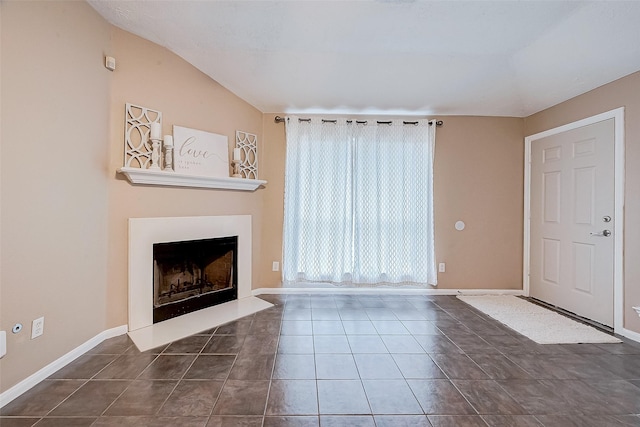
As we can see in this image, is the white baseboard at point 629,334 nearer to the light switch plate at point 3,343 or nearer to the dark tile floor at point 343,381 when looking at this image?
the dark tile floor at point 343,381

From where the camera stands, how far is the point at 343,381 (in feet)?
5.67

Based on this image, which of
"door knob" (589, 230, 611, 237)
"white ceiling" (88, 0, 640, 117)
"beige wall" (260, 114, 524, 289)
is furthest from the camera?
"beige wall" (260, 114, 524, 289)

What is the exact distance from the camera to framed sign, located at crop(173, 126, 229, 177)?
8.47 ft

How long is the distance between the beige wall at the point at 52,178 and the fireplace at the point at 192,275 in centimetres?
47

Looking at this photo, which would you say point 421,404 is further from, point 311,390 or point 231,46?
point 231,46

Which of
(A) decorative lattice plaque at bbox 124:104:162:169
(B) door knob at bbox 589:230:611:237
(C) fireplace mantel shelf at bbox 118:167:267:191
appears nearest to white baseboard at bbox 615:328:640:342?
(B) door knob at bbox 589:230:611:237

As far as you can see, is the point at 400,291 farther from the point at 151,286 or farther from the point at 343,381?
the point at 151,286

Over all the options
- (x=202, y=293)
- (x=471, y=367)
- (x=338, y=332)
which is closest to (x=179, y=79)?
(x=202, y=293)

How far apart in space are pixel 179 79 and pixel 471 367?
336cm

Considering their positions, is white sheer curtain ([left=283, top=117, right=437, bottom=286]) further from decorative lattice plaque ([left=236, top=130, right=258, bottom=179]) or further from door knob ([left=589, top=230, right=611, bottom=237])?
door knob ([left=589, top=230, right=611, bottom=237])

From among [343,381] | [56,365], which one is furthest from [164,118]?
[343,381]

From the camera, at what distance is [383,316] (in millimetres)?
2828

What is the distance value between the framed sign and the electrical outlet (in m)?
1.41

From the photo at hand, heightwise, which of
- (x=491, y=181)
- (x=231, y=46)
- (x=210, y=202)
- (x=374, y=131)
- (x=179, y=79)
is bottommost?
(x=210, y=202)
